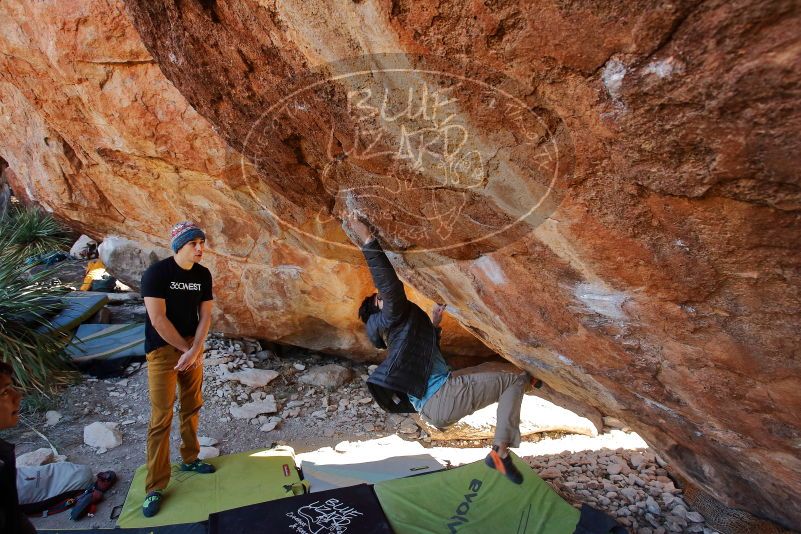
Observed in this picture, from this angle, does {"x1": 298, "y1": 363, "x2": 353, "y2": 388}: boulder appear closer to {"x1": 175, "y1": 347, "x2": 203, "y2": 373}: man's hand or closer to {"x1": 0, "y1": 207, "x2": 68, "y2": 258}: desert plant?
{"x1": 175, "y1": 347, "x2": 203, "y2": 373}: man's hand

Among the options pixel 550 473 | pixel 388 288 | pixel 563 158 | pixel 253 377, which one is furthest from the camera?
pixel 253 377

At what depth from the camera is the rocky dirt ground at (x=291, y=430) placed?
380cm

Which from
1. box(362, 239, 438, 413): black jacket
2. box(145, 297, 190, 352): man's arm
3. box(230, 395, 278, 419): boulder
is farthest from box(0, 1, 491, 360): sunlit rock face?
box(362, 239, 438, 413): black jacket

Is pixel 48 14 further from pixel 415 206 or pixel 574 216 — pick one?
pixel 574 216

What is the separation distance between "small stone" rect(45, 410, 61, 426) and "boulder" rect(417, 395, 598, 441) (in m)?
3.20

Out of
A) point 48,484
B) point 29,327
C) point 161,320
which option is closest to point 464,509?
point 161,320

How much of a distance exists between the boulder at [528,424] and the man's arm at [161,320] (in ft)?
8.70

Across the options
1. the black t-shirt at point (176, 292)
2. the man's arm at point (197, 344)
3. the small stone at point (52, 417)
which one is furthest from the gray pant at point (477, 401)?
the small stone at point (52, 417)

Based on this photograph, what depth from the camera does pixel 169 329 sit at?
121 inches

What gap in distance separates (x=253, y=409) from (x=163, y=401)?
76.8 inches

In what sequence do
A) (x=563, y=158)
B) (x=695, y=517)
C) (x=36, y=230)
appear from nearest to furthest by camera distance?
(x=563, y=158) → (x=695, y=517) → (x=36, y=230)

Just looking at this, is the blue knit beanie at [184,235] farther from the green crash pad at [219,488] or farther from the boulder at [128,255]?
the boulder at [128,255]

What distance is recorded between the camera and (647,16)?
1219mm

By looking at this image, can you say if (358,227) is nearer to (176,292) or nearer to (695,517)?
(176,292)
